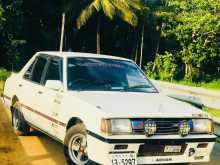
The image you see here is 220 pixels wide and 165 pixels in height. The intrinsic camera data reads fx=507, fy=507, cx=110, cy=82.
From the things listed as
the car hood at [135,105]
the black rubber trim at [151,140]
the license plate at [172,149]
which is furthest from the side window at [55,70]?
the license plate at [172,149]

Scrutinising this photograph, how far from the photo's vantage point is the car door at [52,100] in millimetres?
7344

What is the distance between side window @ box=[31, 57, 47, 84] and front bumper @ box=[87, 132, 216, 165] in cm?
261

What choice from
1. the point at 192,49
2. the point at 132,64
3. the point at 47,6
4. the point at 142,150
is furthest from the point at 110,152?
the point at 47,6

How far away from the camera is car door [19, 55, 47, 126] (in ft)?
27.2

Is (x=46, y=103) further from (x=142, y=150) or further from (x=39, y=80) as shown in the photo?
(x=142, y=150)

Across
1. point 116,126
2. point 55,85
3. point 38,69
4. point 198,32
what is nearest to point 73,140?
point 116,126

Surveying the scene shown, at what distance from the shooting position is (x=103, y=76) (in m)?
7.70

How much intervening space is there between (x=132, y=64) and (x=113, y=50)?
4597 centimetres

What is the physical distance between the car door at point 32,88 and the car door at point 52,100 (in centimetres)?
20

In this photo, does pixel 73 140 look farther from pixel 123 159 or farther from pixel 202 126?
pixel 202 126

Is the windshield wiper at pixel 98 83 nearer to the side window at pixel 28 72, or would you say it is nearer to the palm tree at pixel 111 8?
the side window at pixel 28 72

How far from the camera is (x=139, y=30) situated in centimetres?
5425

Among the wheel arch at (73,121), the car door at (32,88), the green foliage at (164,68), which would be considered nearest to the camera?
the wheel arch at (73,121)

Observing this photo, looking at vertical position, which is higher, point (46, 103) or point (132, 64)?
point (132, 64)
